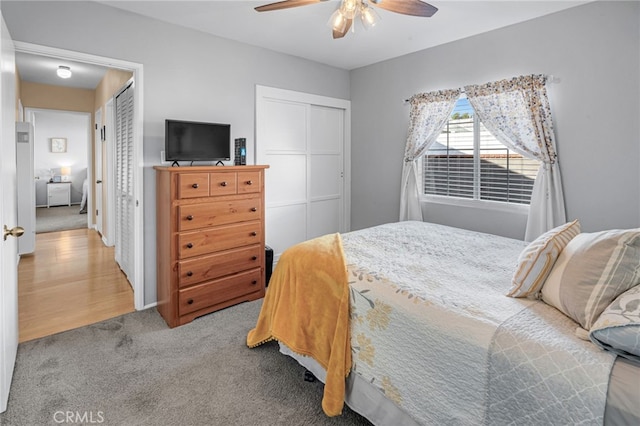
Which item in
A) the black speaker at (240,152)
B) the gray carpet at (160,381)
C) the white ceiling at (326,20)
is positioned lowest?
the gray carpet at (160,381)

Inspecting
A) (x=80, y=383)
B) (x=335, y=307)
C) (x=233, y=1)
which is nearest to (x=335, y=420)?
(x=335, y=307)

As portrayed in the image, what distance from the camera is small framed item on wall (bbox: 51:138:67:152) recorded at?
911 cm

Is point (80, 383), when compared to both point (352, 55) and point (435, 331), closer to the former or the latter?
point (435, 331)

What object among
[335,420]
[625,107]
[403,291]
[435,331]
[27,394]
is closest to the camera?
[435,331]

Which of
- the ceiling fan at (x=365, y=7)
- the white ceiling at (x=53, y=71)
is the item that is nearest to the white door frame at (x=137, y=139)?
the ceiling fan at (x=365, y=7)

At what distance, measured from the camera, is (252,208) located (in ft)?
10.5

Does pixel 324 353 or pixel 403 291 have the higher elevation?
pixel 403 291

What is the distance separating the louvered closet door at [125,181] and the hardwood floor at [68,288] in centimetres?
26

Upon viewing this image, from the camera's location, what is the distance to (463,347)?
1.36m

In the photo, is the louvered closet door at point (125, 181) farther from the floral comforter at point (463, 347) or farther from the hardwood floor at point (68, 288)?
the floral comforter at point (463, 347)

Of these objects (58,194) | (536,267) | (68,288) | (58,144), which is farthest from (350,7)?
(58,144)

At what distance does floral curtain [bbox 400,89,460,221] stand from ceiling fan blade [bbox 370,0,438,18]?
1.52m

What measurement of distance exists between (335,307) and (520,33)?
2.96 m

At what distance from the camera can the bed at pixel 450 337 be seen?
112 centimetres
